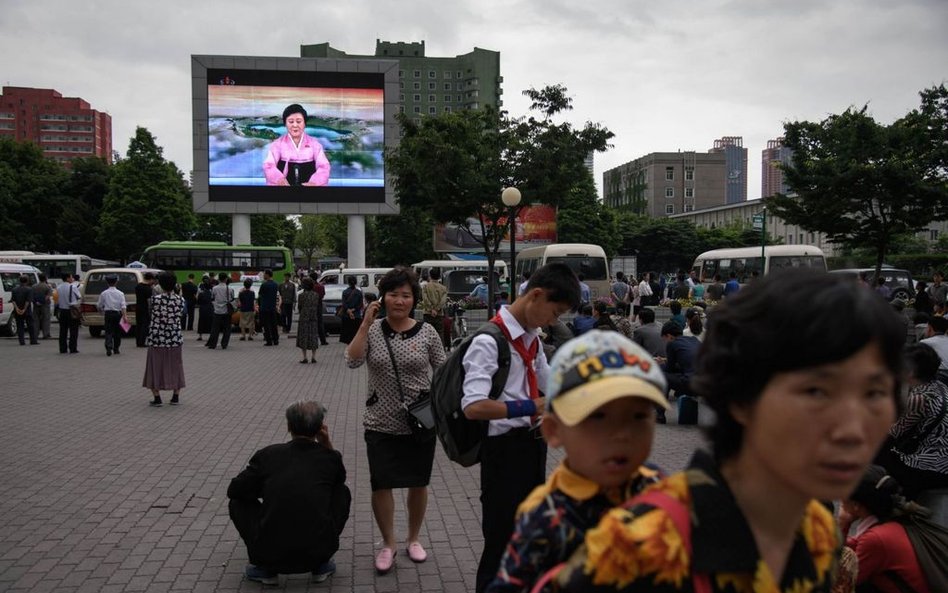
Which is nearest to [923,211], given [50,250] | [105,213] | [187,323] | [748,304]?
[187,323]

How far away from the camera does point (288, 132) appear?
4081 centimetres

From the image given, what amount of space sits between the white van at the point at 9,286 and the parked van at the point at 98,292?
4.64 ft

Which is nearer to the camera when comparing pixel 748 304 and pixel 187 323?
pixel 748 304

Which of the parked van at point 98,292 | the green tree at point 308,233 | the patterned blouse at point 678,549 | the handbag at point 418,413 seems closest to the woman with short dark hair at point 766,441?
the patterned blouse at point 678,549

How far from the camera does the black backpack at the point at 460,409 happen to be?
3.52 meters

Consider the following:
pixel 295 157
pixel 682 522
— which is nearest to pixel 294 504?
pixel 682 522

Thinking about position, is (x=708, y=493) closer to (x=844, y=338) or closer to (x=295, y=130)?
(x=844, y=338)

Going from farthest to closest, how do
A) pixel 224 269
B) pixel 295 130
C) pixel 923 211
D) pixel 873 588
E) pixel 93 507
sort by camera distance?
pixel 295 130 → pixel 224 269 → pixel 923 211 → pixel 93 507 → pixel 873 588

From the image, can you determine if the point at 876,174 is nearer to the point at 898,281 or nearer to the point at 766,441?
the point at 898,281

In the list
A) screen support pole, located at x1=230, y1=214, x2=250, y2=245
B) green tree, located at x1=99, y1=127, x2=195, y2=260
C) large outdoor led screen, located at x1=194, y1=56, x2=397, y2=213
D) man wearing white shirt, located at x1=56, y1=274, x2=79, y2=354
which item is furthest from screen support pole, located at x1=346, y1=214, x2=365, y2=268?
man wearing white shirt, located at x1=56, y1=274, x2=79, y2=354

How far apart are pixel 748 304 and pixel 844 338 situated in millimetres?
155

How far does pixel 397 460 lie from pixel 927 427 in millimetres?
2984

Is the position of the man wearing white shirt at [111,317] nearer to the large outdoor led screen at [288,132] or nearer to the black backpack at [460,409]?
the black backpack at [460,409]

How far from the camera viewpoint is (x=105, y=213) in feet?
182
